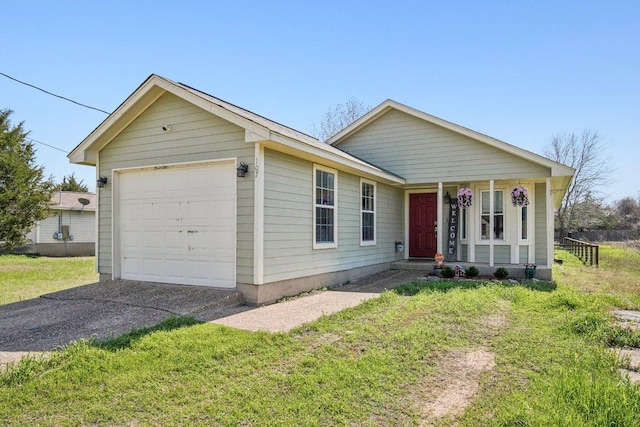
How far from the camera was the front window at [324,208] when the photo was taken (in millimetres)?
8508

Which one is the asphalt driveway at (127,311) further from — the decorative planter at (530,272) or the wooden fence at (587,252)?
the wooden fence at (587,252)

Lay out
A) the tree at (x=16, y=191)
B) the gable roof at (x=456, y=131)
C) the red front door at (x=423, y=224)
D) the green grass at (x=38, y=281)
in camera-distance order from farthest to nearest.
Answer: the tree at (x=16, y=191), the red front door at (x=423, y=224), the gable roof at (x=456, y=131), the green grass at (x=38, y=281)

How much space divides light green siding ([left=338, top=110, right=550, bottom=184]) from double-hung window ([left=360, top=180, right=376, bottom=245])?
154 centimetres

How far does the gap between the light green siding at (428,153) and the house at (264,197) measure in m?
0.03

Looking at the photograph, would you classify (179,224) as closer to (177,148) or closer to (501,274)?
(177,148)

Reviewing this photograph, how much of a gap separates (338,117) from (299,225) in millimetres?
22628

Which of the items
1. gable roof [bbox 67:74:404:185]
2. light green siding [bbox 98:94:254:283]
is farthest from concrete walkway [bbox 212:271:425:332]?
gable roof [bbox 67:74:404:185]

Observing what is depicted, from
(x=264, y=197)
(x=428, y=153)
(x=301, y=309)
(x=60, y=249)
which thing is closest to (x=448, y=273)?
(x=428, y=153)

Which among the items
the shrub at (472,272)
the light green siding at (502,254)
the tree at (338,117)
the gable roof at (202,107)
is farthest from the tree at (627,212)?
the gable roof at (202,107)

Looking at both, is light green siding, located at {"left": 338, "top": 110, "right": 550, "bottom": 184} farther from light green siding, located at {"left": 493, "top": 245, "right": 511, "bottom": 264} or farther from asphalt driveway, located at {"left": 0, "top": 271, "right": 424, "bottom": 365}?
asphalt driveway, located at {"left": 0, "top": 271, "right": 424, "bottom": 365}

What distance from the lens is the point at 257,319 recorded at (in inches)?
229

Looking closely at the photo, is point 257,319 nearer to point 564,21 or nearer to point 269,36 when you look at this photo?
point 269,36

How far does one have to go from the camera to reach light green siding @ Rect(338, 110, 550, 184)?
10.7 meters

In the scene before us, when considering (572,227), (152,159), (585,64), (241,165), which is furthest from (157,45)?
(572,227)
